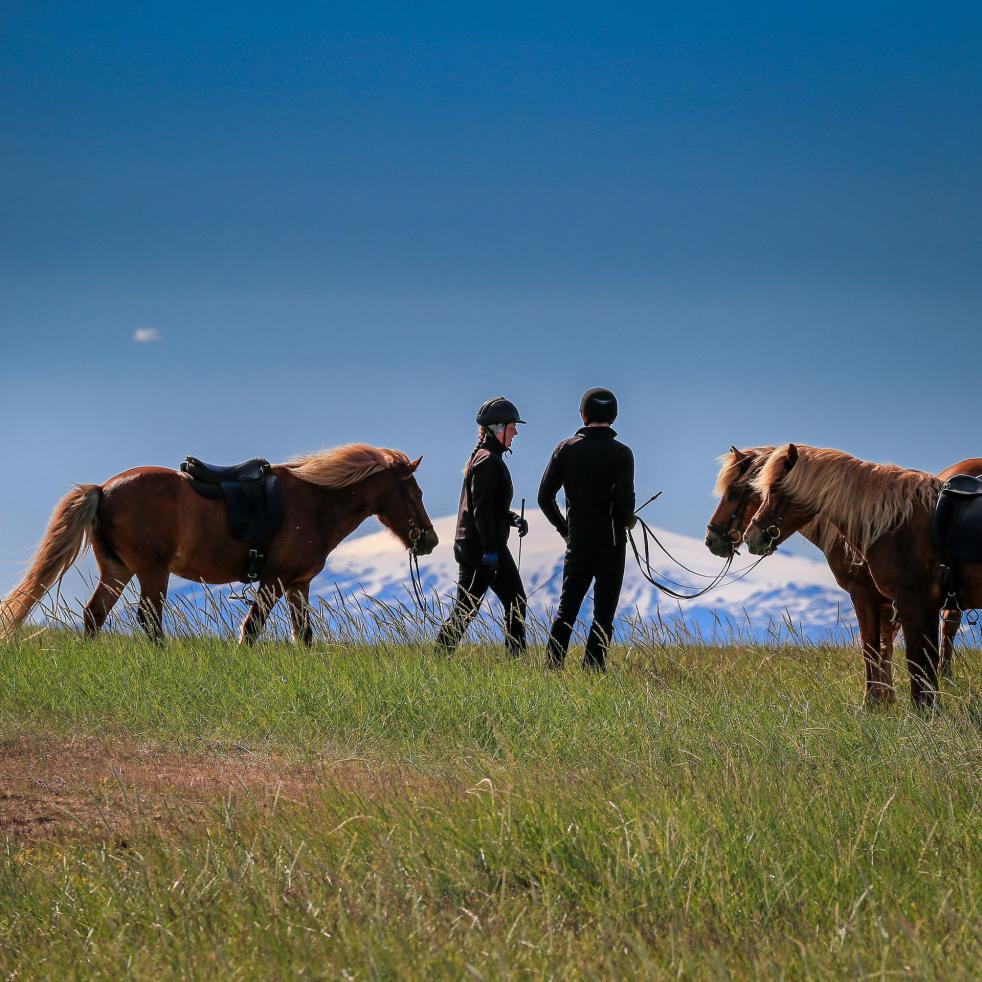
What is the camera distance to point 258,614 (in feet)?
30.7

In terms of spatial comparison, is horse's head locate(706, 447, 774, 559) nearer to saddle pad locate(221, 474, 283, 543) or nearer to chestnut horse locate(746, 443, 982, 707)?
chestnut horse locate(746, 443, 982, 707)

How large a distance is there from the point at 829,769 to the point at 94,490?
6.80m

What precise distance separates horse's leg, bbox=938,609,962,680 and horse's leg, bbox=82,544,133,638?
643 cm

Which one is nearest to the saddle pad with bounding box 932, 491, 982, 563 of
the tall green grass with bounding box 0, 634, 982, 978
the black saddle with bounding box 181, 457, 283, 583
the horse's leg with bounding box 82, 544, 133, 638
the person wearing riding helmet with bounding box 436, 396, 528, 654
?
the tall green grass with bounding box 0, 634, 982, 978

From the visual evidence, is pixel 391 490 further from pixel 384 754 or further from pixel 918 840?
pixel 918 840

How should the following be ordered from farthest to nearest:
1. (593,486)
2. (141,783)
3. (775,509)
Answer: (593,486) → (775,509) → (141,783)

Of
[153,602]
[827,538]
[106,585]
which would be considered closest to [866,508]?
[827,538]

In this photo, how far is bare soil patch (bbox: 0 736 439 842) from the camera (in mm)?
4973

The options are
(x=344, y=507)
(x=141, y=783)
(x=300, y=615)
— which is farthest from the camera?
(x=344, y=507)

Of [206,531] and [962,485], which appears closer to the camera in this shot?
[962,485]

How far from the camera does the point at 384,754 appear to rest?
19.9ft

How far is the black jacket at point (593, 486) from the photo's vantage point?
8430 millimetres

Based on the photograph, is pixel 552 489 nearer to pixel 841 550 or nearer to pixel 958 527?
pixel 841 550

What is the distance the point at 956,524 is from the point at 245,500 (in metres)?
5.70
